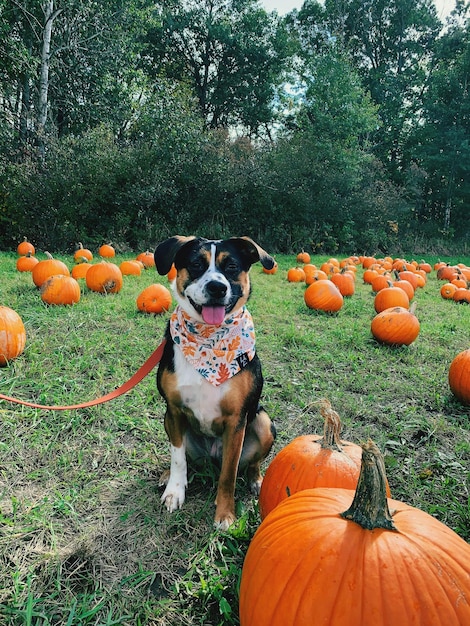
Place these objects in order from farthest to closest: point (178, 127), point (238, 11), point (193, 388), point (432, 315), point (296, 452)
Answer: point (238, 11)
point (178, 127)
point (432, 315)
point (193, 388)
point (296, 452)

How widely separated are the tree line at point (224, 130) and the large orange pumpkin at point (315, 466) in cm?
1155

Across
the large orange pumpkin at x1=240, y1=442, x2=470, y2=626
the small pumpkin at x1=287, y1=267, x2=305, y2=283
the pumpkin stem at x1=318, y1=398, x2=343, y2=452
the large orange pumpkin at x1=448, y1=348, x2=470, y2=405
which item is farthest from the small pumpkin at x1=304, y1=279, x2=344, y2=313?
the large orange pumpkin at x1=240, y1=442, x2=470, y2=626

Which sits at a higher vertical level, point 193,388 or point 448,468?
point 193,388

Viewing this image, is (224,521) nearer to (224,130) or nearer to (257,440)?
(257,440)

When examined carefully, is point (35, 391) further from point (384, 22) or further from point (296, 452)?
point (384, 22)

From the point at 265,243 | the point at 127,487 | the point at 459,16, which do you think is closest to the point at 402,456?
the point at 127,487

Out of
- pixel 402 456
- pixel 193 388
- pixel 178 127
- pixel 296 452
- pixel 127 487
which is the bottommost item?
pixel 127 487

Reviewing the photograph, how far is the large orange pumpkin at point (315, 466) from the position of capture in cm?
195

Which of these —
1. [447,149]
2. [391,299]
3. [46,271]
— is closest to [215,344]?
[391,299]

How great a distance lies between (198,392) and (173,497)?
673mm

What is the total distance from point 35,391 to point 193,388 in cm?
190

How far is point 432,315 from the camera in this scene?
6.82m

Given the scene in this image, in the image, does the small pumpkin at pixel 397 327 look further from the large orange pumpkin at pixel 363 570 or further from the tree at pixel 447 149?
the tree at pixel 447 149

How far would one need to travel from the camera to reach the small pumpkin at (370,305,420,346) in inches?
193
